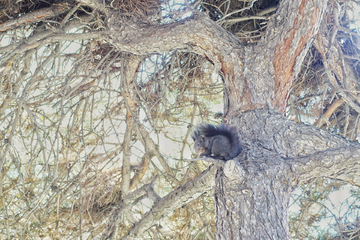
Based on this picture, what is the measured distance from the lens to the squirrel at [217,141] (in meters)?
1.91

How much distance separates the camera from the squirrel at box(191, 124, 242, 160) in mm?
1910

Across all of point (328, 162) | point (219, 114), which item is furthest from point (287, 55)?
point (219, 114)

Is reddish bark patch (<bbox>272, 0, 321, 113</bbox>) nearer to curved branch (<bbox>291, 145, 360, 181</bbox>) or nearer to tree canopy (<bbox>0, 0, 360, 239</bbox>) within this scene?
tree canopy (<bbox>0, 0, 360, 239</bbox>)

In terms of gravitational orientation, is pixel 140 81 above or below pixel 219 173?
above

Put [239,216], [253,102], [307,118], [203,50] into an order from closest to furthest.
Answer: [239,216], [253,102], [203,50], [307,118]

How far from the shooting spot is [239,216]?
143 cm

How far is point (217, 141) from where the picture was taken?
234 centimetres

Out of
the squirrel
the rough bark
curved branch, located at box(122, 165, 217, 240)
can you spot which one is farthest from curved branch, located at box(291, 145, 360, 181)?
curved branch, located at box(122, 165, 217, 240)

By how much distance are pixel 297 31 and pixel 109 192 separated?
85.2 inches

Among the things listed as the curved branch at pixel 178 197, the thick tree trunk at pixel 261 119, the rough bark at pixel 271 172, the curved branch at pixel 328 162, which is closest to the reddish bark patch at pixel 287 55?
the thick tree trunk at pixel 261 119

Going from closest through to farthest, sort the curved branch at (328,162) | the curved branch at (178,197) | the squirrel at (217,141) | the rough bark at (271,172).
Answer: the rough bark at (271,172) → the curved branch at (328,162) → the curved branch at (178,197) → the squirrel at (217,141)

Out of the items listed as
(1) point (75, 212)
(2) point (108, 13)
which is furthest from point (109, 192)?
(2) point (108, 13)

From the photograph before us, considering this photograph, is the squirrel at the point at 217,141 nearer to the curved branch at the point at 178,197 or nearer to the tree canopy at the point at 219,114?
the tree canopy at the point at 219,114

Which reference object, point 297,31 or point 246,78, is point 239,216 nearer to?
point 246,78
